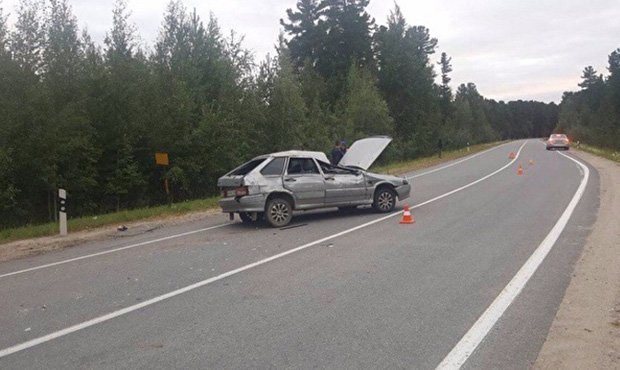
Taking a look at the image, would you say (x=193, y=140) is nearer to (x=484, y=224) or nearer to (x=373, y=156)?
(x=373, y=156)

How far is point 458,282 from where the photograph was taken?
266 inches

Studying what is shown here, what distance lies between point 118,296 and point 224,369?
2945mm

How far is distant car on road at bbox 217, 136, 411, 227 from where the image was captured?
39.6 feet

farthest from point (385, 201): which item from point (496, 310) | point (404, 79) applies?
point (404, 79)

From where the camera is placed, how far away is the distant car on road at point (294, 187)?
1206 cm

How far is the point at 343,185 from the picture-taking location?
43.0ft

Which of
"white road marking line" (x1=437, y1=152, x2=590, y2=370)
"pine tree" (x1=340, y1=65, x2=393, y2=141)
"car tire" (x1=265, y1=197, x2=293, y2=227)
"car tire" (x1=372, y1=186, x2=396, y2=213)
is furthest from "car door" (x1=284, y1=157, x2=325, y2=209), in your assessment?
"pine tree" (x1=340, y1=65, x2=393, y2=141)

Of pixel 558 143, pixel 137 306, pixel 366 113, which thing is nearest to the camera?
pixel 137 306

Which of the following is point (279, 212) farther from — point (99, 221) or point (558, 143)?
point (558, 143)

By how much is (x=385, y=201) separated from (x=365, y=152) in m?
2.22

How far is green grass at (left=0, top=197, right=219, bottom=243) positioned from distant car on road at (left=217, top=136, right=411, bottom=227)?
12.7ft

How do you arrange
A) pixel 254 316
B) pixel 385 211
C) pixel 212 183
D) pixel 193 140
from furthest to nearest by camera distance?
1. pixel 212 183
2. pixel 193 140
3. pixel 385 211
4. pixel 254 316

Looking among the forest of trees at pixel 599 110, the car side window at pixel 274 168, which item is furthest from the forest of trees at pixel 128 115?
the forest of trees at pixel 599 110

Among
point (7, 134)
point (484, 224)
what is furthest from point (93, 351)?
point (7, 134)
